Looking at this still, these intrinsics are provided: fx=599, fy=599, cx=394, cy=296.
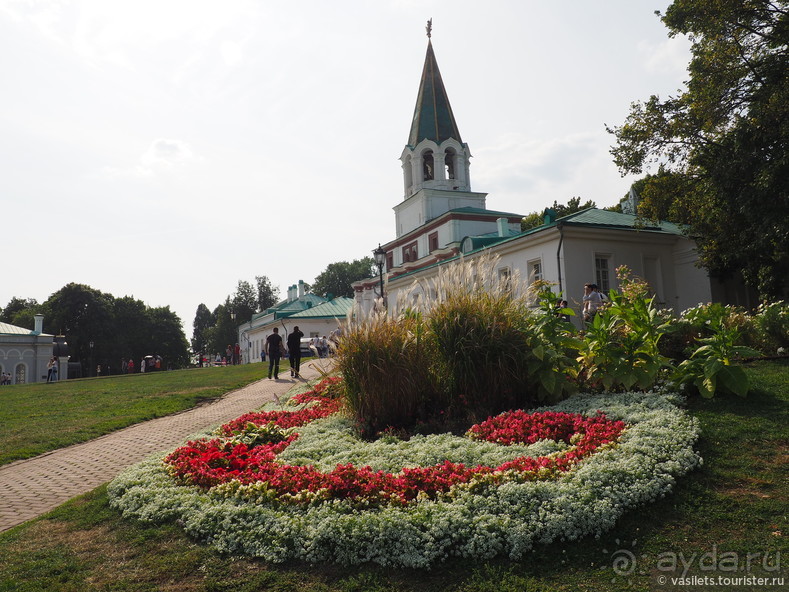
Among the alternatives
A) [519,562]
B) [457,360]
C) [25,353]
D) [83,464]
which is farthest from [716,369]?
[25,353]

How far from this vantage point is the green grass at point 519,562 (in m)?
3.71

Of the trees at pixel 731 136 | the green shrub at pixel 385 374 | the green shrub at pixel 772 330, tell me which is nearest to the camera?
the green shrub at pixel 385 374

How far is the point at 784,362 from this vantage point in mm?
8930

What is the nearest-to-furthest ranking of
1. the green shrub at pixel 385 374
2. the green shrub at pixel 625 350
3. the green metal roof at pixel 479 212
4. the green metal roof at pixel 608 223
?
the green shrub at pixel 625 350 < the green shrub at pixel 385 374 < the green metal roof at pixel 608 223 < the green metal roof at pixel 479 212

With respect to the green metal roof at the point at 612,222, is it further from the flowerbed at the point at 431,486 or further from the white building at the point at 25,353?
the white building at the point at 25,353

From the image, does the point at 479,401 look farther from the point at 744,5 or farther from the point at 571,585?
the point at 744,5

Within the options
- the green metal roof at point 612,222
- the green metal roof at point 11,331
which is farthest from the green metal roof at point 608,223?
the green metal roof at point 11,331

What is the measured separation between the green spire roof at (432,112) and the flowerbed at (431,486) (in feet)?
141

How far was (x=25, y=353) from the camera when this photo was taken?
57.9 meters

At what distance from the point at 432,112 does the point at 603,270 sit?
91.0 feet

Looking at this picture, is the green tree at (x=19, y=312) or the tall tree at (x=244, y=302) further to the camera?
the tall tree at (x=244, y=302)

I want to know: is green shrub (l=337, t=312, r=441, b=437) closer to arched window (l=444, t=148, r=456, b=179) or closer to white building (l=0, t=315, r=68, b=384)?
arched window (l=444, t=148, r=456, b=179)

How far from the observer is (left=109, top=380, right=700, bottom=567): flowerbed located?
4.16 m

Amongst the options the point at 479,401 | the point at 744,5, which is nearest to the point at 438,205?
the point at 744,5
